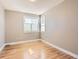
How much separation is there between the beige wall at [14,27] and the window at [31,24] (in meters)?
0.35

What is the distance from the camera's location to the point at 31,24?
17.7 feet

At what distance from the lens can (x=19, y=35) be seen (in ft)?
15.7

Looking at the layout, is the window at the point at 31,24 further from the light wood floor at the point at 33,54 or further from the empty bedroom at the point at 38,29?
the light wood floor at the point at 33,54

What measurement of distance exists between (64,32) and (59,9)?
117 centimetres

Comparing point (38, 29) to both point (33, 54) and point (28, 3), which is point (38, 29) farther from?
point (33, 54)

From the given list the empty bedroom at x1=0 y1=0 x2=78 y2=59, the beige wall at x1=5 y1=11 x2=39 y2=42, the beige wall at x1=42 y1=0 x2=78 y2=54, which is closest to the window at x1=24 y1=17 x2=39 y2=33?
the empty bedroom at x1=0 y1=0 x2=78 y2=59

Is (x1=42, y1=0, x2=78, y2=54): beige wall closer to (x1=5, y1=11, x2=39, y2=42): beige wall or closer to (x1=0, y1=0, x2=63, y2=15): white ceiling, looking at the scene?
(x1=0, y1=0, x2=63, y2=15): white ceiling

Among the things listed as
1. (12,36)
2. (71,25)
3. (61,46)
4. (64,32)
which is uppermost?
(71,25)

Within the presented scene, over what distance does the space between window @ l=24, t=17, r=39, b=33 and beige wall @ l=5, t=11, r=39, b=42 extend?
0.35 metres

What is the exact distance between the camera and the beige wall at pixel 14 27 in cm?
434

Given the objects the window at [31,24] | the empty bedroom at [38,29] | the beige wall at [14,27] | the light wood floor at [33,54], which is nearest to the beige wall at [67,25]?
the empty bedroom at [38,29]

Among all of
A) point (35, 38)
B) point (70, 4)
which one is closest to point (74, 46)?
point (70, 4)

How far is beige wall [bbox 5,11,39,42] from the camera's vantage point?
4341 mm

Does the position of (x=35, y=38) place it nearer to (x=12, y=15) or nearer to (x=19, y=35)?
(x=19, y=35)
